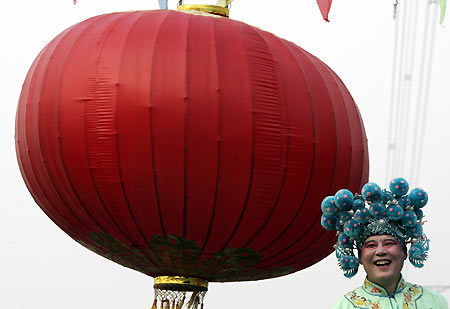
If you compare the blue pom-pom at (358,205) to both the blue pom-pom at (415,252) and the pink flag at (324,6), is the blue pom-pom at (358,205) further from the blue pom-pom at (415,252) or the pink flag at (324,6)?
the pink flag at (324,6)

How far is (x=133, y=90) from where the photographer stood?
7.86 m

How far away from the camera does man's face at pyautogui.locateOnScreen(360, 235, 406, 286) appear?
5.93m

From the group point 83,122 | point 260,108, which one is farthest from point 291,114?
point 83,122

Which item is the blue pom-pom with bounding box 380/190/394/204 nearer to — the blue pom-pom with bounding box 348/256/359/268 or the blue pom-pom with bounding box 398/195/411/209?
the blue pom-pom with bounding box 398/195/411/209

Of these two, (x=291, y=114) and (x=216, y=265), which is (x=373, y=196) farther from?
(x=216, y=265)

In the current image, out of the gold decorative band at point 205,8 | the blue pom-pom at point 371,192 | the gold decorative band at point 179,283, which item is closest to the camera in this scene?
the blue pom-pom at point 371,192

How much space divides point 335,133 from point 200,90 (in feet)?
3.63

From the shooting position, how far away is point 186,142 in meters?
7.74

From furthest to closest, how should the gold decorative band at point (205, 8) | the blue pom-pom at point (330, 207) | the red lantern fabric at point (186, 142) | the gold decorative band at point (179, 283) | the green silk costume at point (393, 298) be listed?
the gold decorative band at point (205, 8)
the gold decorative band at point (179, 283)
the red lantern fabric at point (186, 142)
the blue pom-pom at point (330, 207)
the green silk costume at point (393, 298)

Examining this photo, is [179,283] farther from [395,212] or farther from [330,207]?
[395,212]

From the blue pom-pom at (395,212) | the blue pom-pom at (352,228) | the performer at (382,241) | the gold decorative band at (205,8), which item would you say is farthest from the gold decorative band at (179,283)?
the blue pom-pom at (395,212)

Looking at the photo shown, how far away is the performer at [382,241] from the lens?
5934mm

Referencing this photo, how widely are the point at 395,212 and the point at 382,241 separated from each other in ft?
0.56

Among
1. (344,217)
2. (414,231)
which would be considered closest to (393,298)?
(414,231)
